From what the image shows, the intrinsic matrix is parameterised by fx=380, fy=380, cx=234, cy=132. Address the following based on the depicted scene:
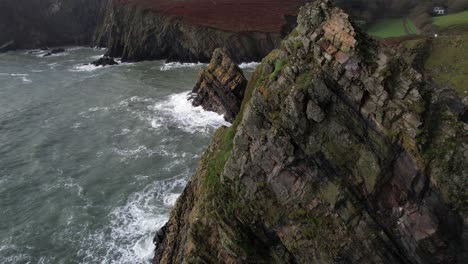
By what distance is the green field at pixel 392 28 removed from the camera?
68250mm

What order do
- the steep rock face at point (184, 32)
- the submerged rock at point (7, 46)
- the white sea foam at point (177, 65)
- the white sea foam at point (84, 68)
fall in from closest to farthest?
the white sea foam at point (177, 65) < the steep rock face at point (184, 32) < the white sea foam at point (84, 68) < the submerged rock at point (7, 46)

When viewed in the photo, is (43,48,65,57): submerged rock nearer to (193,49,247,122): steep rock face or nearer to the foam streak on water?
the foam streak on water

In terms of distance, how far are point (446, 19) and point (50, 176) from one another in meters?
67.5

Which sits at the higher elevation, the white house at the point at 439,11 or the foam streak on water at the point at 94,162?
the white house at the point at 439,11

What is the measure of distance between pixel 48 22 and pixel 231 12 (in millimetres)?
55491

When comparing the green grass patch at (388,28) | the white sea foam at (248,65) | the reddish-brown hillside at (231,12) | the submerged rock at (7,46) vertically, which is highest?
the reddish-brown hillside at (231,12)

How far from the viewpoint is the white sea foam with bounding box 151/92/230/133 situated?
144 ft

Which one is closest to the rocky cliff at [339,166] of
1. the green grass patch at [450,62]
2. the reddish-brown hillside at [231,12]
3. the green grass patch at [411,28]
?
the green grass patch at [450,62]

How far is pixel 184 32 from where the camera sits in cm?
7575

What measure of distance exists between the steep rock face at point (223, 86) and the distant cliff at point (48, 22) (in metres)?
72.5

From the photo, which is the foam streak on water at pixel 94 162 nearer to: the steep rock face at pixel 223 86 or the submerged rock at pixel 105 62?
the steep rock face at pixel 223 86

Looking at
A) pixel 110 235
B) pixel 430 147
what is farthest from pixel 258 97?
pixel 110 235

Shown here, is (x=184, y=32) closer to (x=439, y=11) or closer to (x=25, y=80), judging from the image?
(x=25, y=80)

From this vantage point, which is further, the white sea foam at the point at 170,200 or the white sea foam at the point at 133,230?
the white sea foam at the point at 170,200
